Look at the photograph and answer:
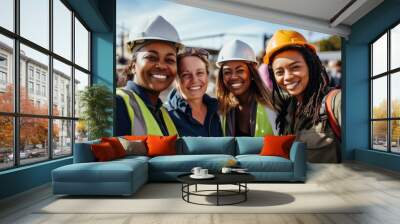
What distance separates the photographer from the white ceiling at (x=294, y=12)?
7949 millimetres

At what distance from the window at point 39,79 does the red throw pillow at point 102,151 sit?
96 centimetres

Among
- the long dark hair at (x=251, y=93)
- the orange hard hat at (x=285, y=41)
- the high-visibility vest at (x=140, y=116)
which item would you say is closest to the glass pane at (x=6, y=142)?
the high-visibility vest at (x=140, y=116)

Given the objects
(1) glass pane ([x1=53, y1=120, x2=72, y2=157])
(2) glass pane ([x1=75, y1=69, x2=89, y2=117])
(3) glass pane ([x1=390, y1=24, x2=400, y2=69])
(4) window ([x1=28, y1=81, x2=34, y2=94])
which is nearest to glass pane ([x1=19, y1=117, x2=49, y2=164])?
(1) glass pane ([x1=53, y1=120, x2=72, y2=157])

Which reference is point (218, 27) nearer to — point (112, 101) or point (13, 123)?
point (112, 101)

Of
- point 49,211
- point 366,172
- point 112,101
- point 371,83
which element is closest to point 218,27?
point 112,101

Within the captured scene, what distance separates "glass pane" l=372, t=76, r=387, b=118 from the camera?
8.20 m

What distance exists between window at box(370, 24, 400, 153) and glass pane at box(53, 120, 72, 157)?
6.41m

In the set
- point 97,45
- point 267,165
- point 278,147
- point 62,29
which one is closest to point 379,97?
point 278,147

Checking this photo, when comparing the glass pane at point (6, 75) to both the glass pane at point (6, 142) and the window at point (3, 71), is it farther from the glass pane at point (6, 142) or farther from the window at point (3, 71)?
the glass pane at point (6, 142)

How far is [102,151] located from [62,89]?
1828 millimetres

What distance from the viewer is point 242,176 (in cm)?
463

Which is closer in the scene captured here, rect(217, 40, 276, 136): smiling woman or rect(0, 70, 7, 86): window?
rect(0, 70, 7, 86): window

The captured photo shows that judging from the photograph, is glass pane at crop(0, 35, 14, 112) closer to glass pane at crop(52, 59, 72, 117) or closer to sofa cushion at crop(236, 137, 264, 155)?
glass pane at crop(52, 59, 72, 117)

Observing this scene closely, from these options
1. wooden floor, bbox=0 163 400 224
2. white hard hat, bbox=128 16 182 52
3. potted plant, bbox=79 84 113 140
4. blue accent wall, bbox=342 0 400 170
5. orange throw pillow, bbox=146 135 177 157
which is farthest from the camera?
blue accent wall, bbox=342 0 400 170
